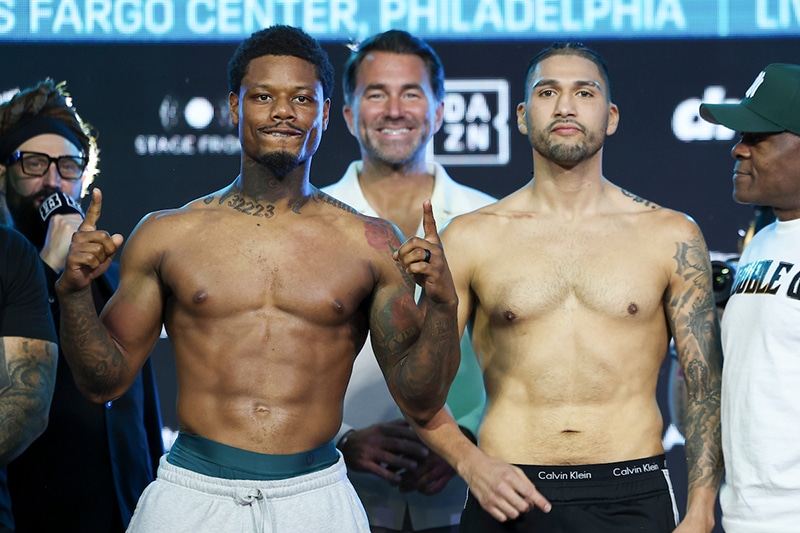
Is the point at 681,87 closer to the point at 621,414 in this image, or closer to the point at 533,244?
the point at 533,244

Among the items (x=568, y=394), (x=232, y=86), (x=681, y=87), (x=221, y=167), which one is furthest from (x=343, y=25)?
(x=568, y=394)

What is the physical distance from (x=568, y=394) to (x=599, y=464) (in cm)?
18

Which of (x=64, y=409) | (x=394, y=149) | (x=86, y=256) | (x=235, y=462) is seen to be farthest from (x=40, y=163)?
(x=235, y=462)

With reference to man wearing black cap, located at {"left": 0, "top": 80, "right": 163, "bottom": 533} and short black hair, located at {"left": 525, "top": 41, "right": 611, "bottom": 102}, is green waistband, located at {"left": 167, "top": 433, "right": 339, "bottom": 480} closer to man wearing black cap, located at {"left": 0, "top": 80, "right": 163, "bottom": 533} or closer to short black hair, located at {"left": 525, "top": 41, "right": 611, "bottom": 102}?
man wearing black cap, located at {"left": 0, "top": 80, "right": 163, "bottom": 533}

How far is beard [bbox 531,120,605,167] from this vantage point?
2.77m

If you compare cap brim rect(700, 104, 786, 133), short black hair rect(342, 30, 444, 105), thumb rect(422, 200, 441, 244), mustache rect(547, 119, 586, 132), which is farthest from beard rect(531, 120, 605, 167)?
short black hair rect(342, 30, 444, 105)

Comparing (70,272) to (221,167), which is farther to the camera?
(221,167)

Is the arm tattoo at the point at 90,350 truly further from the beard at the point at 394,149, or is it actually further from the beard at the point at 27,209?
the beard at the point at 394,149

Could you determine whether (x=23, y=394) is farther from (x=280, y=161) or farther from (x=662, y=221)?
(x=662, y=221)

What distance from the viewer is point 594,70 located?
2854 millimetres

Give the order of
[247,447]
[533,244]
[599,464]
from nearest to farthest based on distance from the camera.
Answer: [247,447]
[599,464]
[533,244]

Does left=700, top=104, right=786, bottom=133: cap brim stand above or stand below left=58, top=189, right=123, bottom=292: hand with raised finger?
above

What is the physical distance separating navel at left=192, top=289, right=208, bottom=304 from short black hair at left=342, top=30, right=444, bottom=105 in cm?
136

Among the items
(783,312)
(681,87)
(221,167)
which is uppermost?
(681,87)
